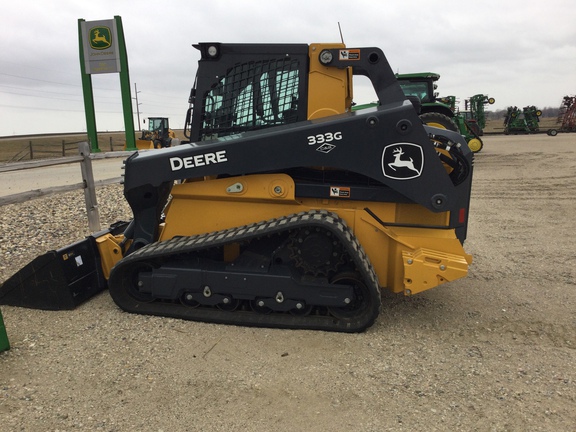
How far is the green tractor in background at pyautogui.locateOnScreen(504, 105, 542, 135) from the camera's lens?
1233 inches

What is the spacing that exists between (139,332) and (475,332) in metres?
2.79

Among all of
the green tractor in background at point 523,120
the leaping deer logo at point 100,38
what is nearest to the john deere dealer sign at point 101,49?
the leaping deer logo at point 100,38

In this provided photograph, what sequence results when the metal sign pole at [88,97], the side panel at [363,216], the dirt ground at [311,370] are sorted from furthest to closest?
the metal sign pole at [88,97], the side panel at [363,216], the dirt ground at [311,370]

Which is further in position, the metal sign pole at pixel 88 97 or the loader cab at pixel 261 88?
the metal sign pole at pixel 88 97

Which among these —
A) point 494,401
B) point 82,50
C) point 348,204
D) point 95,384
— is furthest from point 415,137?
point 82,50

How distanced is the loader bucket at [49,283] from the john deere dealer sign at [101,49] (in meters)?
8.64

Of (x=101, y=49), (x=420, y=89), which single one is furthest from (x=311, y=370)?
(x=420, y=89)

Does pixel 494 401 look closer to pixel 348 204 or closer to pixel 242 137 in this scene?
pixel 348 204

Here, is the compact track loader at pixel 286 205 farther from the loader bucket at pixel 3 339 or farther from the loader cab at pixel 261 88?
the loader bucket at pixel 3 339

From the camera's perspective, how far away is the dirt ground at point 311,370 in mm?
2652

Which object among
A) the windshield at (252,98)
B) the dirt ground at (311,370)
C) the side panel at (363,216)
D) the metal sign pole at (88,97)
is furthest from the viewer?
the metal sign pole at (88,97)

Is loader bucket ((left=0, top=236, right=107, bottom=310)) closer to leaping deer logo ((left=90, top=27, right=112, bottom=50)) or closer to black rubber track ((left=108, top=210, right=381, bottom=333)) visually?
black rubber track ((left=108, top=210, right=381, bottom=333))

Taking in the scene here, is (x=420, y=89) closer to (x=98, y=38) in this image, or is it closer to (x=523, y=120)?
(x=98, y=38)

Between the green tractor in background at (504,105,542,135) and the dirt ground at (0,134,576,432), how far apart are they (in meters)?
30.9
